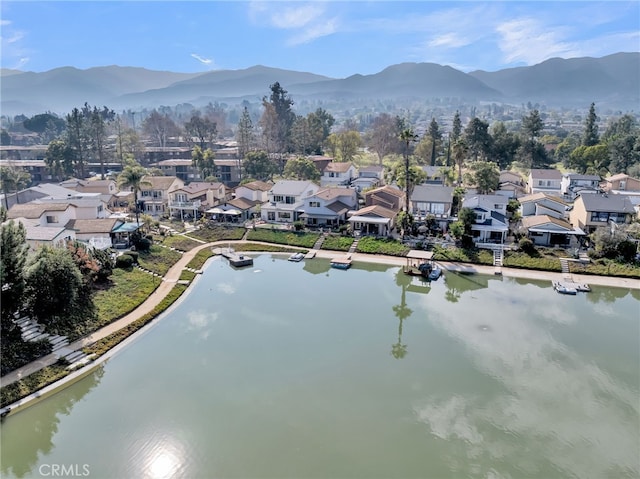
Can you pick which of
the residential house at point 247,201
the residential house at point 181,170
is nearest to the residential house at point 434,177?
the residential house at point 247,201

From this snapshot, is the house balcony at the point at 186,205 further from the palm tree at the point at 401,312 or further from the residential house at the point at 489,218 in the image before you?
the residential house at the point at 489,218

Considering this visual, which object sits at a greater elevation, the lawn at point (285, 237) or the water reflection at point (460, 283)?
the lawn at point (285, 237)

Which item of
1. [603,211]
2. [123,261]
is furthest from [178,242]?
[603,211]

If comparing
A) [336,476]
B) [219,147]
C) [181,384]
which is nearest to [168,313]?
[181,384]

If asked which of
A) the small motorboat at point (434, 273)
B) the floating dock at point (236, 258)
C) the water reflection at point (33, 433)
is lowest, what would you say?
the water reflection at point (33, 433)

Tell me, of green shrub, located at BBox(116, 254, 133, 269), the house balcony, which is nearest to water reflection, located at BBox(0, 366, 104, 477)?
green shrub, located at BBox(116, 254, 133, 269)

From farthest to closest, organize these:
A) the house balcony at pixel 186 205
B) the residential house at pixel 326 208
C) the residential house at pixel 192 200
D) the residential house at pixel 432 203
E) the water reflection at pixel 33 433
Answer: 1. the residential house at pixel 192 200
2. the house balcony at pixel 186 205
3. the residential house at pixel 326 208
4. the residential house at pixel 432 203
5. the water reflection at pixel 33 433

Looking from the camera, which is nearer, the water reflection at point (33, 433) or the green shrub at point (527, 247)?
the water reflection at point (33, 433)

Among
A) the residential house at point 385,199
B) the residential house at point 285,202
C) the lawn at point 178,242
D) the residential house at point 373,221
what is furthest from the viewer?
the residential house at point 285,202
